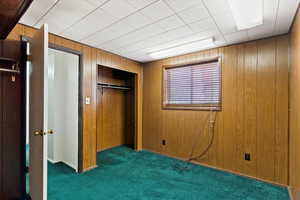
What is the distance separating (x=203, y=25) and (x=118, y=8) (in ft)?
3.78

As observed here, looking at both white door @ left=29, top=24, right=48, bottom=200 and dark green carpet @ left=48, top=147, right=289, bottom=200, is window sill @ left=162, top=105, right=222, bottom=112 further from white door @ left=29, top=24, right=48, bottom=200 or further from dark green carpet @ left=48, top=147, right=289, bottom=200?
white door @ left=29, top=24, right=48, bottom=200

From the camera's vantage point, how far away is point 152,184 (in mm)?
2404

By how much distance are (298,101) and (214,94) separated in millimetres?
1391

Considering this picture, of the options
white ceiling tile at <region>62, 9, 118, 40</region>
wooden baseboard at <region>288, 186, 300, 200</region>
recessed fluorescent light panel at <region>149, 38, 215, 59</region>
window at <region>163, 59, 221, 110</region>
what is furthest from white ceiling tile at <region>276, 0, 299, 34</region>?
wooden baseboard at <region>288, 186, 300, 200</region>

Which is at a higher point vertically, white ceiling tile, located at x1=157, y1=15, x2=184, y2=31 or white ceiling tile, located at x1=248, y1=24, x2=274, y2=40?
white ceiling tile, located at x1=157, y1=15, x2=184, y2=31

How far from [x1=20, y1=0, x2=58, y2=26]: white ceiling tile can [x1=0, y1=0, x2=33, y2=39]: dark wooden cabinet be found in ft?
Result: 0.86

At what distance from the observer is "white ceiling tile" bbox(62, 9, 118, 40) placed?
6.31 ft

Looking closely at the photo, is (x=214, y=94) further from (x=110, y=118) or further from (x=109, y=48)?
(x=110, y=118)

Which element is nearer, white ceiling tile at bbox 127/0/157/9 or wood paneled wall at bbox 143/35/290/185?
white ceiling tile at bbox 127/0/157/9

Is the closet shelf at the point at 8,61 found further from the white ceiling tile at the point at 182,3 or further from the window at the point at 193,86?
the window at the point at 193,86

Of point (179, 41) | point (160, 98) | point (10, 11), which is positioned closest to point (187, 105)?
point (160, 98)

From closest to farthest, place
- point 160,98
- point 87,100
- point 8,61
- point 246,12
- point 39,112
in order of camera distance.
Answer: point 39,112
point 246,12
point 8,61
point 87,100
point 160,98

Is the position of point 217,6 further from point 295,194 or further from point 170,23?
point 295,194

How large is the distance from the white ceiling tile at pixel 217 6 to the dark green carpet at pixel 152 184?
92.6 inches
